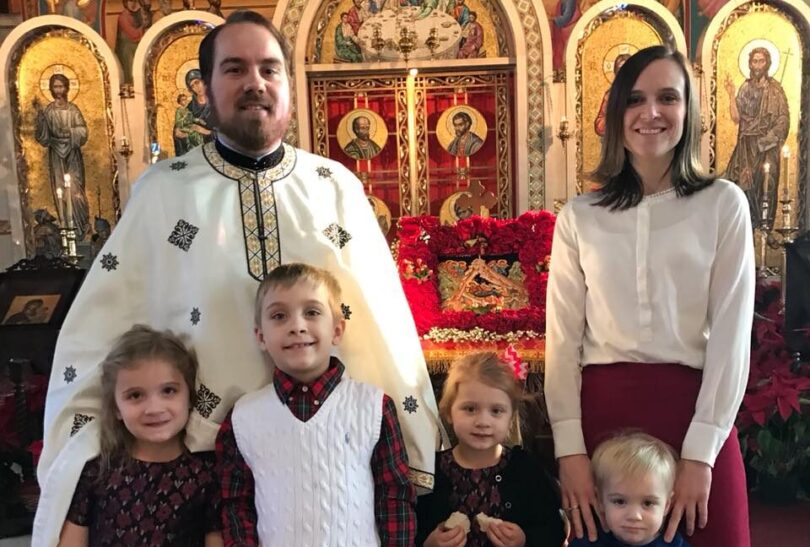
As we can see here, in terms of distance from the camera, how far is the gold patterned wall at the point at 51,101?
21.2 ft

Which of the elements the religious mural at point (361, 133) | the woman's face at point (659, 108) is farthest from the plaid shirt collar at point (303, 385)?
the religious mural at point (361, 133)

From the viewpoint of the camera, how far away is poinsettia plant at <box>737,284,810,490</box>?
3.40m

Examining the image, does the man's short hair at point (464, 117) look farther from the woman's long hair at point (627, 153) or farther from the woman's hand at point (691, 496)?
the woman's hand at point (691, 496)

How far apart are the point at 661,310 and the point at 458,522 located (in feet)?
2.71

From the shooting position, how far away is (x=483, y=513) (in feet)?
6.30

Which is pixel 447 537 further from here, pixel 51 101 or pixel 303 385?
pixel 51 101

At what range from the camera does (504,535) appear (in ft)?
6.11

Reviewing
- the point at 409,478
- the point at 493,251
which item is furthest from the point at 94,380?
the point at 493,251

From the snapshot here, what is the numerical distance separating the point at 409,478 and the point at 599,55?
573 cm

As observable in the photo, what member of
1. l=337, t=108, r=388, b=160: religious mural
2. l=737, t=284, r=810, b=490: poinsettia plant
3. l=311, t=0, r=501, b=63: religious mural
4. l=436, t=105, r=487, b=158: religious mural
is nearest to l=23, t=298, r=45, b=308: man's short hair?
l=337, t=108, r=388, b=160: religious mural

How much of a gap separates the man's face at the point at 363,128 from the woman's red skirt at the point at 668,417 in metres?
5.26

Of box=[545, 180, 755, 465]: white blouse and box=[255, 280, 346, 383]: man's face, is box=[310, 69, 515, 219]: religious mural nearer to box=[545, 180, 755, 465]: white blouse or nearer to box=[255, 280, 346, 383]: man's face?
box=[545, 180, 755, 465]: white blouse

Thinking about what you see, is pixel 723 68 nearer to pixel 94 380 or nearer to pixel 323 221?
pixel 323 221

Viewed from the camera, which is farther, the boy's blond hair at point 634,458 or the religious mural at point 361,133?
the religious mural at point 361,133
